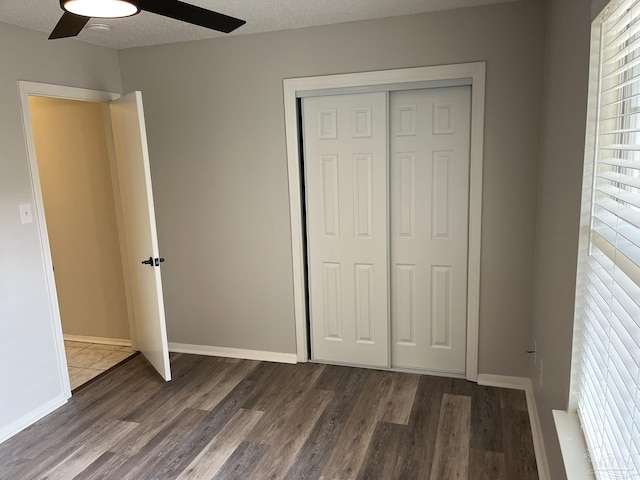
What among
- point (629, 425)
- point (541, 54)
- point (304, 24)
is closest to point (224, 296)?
point (304, 24)

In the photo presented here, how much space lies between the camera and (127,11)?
1.72 metres

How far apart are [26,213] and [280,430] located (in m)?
1.96

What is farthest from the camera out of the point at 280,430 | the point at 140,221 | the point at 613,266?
the point at 140,221

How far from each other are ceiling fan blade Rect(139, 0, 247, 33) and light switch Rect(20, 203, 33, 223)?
1.69m

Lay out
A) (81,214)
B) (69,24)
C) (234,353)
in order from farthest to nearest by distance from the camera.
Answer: (81,214) < (234,353) < (69,24)

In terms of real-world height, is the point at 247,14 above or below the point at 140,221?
above

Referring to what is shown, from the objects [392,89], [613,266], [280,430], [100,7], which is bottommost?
[280,430]

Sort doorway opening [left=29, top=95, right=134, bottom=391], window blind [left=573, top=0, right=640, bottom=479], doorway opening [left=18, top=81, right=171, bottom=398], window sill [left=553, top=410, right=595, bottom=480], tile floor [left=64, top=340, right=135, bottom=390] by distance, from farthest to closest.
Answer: doorway opening [left=29, top=95, right=134, bottom=391] → tile floor [left=64, top=340, right=135, bottom=390] → doorway opening [left=18, top=81, right=171, bottom=398] → window sill [left=553, top=410, right=595, bottom=480] → window blind [left=573, top=0, right=640, bottom=479]

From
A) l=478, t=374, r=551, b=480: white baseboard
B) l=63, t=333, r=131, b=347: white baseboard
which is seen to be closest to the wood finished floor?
l=478, t=374, r=551, b=480: white baseboard

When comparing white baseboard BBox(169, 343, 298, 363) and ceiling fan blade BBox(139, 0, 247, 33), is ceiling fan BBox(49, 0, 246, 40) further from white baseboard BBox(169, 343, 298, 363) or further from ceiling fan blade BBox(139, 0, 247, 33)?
white baseboard BBox(169, 343, 298, 363)

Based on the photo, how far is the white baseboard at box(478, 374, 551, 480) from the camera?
88.2 inches

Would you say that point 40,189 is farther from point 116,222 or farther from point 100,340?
point 100,340

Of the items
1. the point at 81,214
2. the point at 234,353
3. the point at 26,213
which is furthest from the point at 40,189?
the point at 234,353

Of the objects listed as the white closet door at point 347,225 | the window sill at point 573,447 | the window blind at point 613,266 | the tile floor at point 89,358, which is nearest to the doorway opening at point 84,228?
the tile floor at point 89,358
